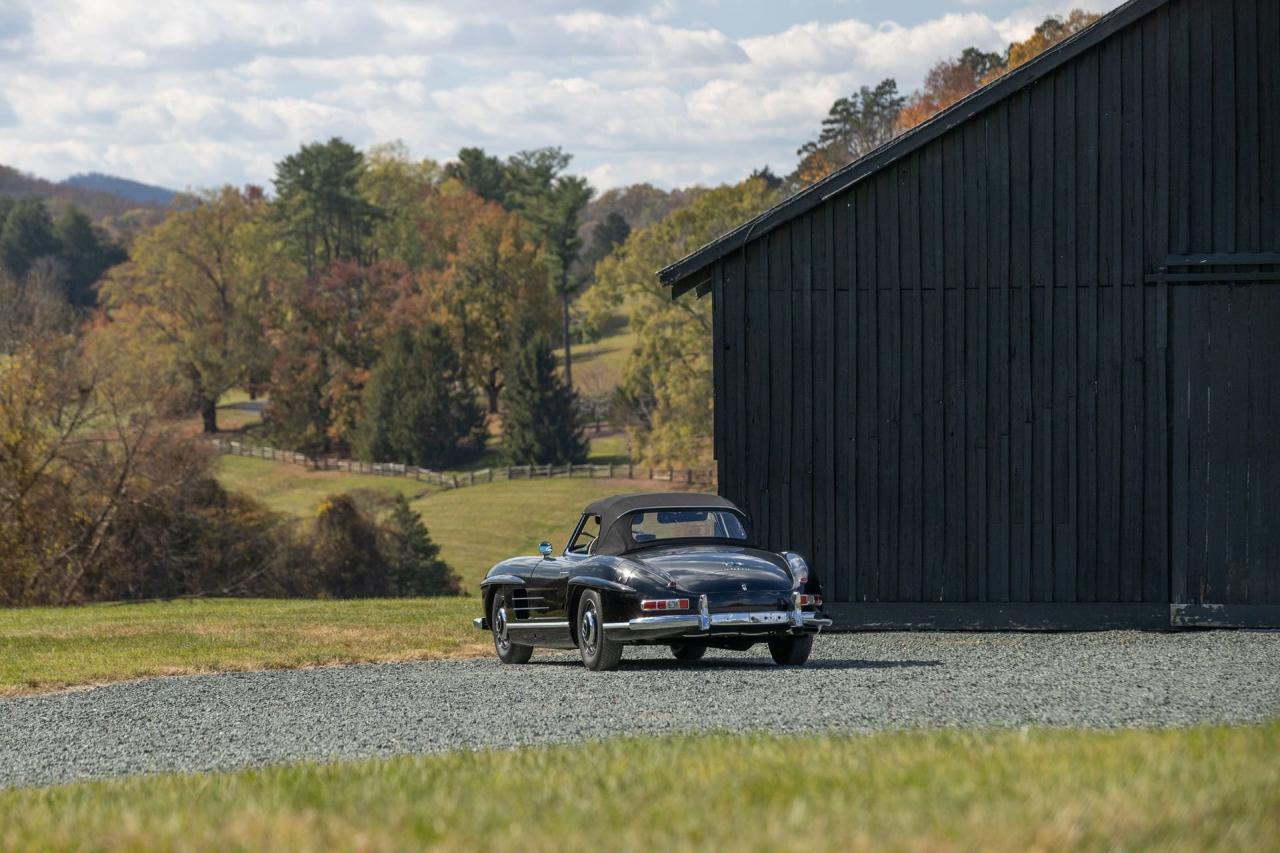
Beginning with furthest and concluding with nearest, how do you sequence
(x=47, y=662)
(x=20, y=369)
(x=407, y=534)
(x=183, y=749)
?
1. (x=407, y=534)
2. (x=20, y=369)
3. (x=47, y=662)
4. (x=183, y=749)

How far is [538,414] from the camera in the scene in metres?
81.4

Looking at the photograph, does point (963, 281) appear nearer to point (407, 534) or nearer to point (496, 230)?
point (407, 534)

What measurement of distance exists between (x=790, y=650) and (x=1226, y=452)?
567 cm

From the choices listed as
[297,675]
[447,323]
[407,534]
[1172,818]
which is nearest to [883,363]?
[297,675]

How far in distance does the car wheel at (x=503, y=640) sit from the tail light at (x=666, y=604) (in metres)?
2.60

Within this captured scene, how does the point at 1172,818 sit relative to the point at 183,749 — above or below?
above

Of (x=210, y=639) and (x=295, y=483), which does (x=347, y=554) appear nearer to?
(x=210, y=639)

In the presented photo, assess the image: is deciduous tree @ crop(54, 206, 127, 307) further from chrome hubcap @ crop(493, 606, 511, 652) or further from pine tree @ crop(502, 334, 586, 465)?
chrome hubcap @ crop(493, 606, 511, 652)

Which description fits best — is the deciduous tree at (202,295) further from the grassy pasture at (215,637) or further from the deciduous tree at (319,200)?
the grassy pasture at (215,637)

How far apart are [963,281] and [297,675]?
7.87m

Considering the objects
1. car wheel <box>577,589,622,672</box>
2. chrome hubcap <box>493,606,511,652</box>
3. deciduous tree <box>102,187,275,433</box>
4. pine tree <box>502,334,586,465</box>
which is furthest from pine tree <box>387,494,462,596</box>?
deciduous tree <box>102,187,275,433</box>

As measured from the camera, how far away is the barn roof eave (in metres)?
17.1

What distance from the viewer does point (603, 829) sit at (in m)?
5.82

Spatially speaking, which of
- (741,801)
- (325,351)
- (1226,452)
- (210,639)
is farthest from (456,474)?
(741,801)
